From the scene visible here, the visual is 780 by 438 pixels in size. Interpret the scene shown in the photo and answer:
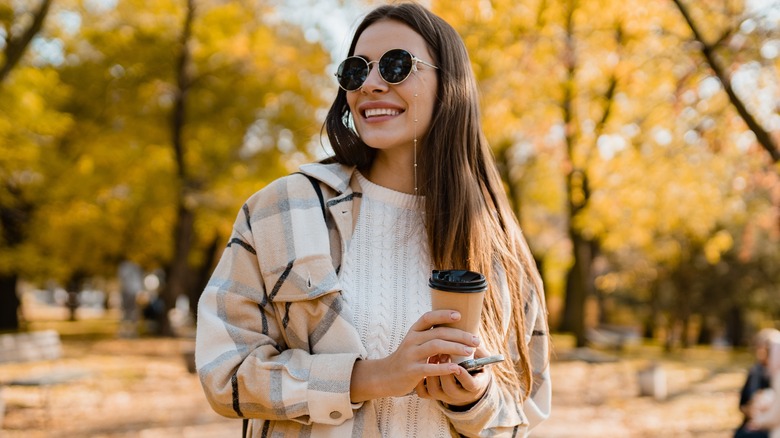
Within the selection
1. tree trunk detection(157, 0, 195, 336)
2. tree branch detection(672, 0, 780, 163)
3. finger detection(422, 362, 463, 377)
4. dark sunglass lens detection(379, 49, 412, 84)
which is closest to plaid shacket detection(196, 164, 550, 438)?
finger detection(422, 362, 463, 377)

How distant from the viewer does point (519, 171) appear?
72.6 ft

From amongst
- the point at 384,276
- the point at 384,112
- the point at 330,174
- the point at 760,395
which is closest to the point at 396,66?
the point at 384,112

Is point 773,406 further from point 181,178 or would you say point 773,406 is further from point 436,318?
point 181,178

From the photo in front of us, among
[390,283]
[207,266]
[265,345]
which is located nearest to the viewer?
[265,345]

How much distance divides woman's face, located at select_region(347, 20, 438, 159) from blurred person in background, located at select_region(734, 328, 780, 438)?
170 inches

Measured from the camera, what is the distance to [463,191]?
6.39ft

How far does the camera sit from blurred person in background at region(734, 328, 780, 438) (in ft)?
16.9

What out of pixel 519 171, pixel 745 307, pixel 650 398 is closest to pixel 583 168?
pixel 650 398

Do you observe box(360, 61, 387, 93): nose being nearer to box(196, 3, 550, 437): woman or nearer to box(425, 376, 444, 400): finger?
box(196, 3, 550, 437): woman

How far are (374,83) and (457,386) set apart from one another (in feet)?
2.66

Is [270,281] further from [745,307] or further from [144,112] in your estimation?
[745,307]

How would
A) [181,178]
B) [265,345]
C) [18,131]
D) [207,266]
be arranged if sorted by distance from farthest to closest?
1. [207,266]
2. [181,178]
3. [18,131]
4. [265,345]

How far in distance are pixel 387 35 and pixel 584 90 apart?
429 inches

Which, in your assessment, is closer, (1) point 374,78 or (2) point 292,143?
(1) point 374,78
